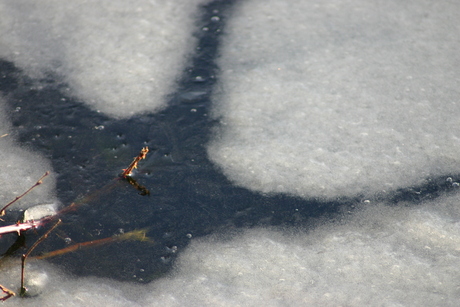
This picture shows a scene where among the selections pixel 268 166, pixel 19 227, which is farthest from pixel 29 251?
pixel 268 166

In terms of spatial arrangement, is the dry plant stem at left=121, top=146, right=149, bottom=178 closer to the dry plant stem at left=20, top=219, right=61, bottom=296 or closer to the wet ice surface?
the wet ice surface

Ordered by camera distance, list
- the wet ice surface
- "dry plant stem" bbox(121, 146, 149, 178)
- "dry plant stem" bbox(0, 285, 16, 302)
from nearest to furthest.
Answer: "dry plant stem" bbox(0, 285, 16, 302) → the wet ice surface → "dry plant stem" bbox(121, 146, 149, 178)

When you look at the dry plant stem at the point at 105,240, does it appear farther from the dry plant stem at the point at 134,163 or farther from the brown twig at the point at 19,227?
the dry plant stem at the point at 134,163

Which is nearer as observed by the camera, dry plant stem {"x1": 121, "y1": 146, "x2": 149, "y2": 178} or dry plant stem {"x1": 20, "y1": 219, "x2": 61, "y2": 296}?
dry plant stem {"x1": 20, "y1": 219, "x2": 61, "y2": 296}

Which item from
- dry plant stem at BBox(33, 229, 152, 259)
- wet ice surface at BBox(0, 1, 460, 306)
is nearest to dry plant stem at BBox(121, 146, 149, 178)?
wet ice surface at BBox(0, 1, 460, 306)

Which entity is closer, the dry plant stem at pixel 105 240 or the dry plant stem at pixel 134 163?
the dry plant stem at pixel 105 240

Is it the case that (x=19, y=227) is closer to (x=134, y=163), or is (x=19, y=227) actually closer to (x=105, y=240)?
(x=105, y=240)

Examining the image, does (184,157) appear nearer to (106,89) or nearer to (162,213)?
(162,213)

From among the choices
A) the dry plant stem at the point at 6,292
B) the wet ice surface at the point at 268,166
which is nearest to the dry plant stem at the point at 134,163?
the wet ice surface at the point at 268,166
